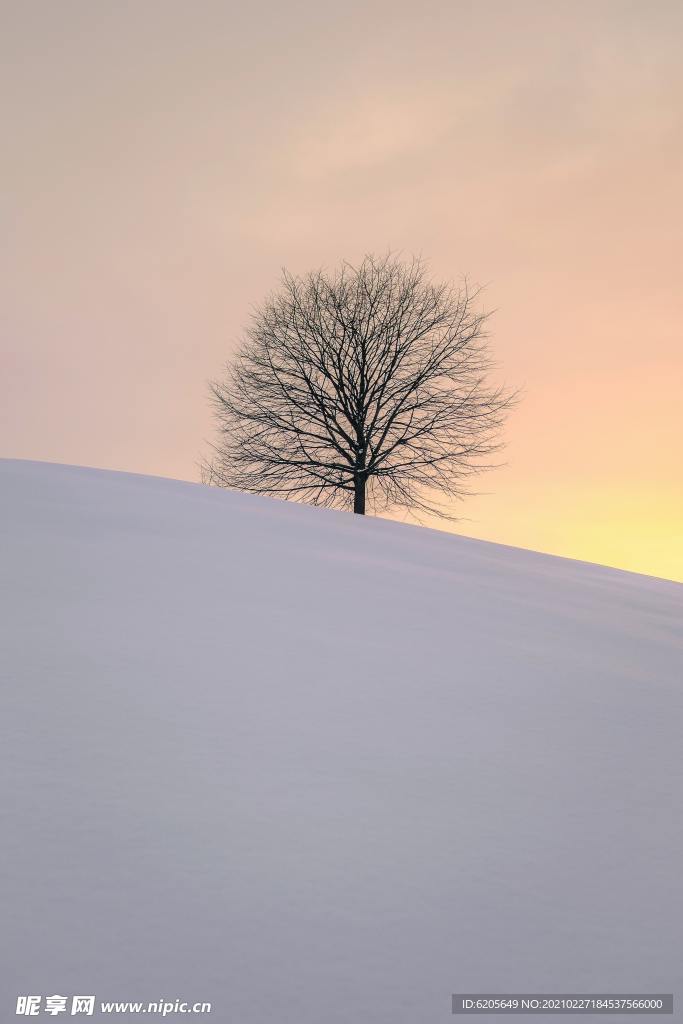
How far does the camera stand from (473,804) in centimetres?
263

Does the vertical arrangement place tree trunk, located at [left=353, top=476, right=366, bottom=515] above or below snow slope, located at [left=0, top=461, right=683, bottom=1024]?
above

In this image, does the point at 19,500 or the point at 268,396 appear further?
the point at 268,396

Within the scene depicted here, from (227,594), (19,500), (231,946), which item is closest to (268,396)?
(19,500)

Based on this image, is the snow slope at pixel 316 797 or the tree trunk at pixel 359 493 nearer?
the snow slope at pixel 316 797

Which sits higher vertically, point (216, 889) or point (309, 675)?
point (309, 675)

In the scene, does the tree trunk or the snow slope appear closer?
the snow slope

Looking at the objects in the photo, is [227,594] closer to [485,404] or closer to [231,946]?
[231,946]

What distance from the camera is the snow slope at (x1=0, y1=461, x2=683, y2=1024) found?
1.90m

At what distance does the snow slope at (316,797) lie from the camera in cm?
190

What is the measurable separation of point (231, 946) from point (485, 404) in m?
18.4

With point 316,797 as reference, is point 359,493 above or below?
above

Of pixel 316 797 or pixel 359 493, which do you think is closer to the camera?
pixel 316 797

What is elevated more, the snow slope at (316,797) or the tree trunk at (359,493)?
the tree trunk at (359,493)

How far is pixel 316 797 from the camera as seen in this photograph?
255 cm
